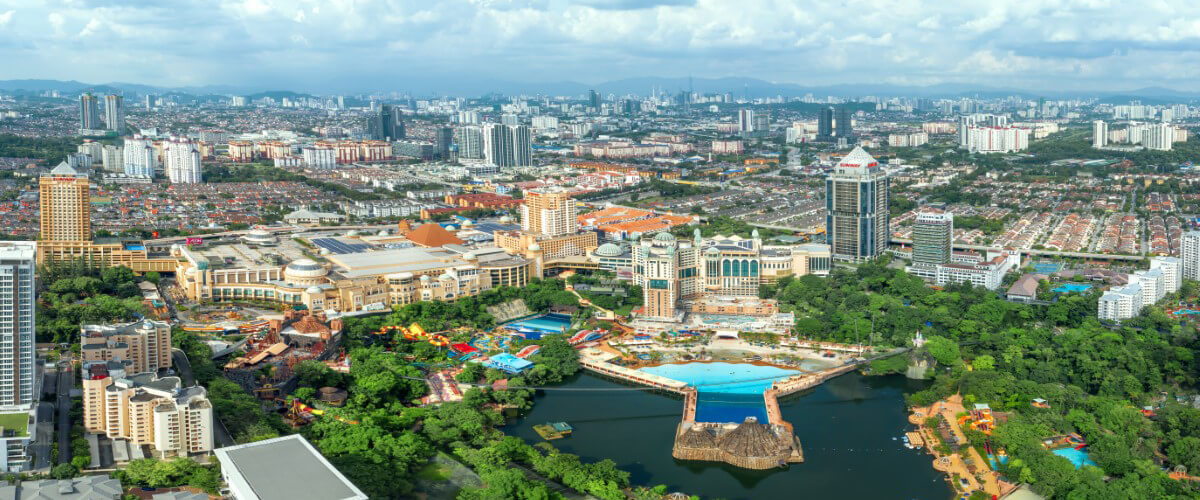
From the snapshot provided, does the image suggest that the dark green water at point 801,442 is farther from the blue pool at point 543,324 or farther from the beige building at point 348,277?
the beige building at point 348,277

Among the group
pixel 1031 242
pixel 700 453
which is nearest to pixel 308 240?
pixel 700 453

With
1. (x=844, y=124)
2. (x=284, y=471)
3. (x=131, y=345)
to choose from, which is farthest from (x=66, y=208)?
(x=844, y=124)

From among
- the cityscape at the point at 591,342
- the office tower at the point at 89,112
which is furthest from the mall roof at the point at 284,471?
the office tower at the point at 89,112

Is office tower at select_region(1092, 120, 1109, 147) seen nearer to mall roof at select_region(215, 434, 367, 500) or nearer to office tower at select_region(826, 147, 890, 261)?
office tower at select_region(826, 147, 890, 261)

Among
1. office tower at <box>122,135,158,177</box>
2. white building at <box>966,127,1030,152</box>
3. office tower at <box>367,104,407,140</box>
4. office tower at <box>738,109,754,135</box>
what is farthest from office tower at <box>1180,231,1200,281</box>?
office tower at <box>738,109,754,135</box>

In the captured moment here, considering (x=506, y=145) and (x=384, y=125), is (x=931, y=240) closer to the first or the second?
(x=506, y=145)

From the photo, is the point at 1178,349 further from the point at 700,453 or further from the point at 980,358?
the point at 700,453
